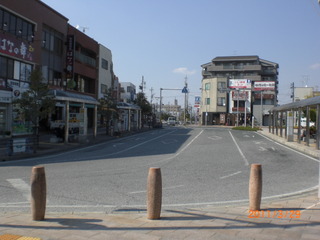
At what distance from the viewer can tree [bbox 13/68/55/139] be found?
1997 cm

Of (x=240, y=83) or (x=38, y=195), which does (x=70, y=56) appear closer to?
(x=38, y=195)

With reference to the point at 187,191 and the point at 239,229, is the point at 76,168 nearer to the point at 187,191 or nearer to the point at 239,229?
the point at 187,191

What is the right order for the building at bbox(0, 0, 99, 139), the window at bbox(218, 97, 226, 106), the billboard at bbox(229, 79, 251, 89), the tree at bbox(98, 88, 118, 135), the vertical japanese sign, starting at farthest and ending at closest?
the window at bbox(218, 97, 226, 106)
the billboard at bbox(229, 79, 251, 89)
the vertical japanese sign
the tree at bbox(98, 88, 118, 135)
the building at bbox(0, 0, 99, 139)

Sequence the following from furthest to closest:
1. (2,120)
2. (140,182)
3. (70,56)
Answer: (70,56) < (2,120) < (140,182)

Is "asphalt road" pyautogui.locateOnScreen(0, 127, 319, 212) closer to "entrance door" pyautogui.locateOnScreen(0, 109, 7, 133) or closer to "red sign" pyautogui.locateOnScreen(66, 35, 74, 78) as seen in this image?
"entrance door" pyautogui.locateOnScreen(0, 109, 7, 133)

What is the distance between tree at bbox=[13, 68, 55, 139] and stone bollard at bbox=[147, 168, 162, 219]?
15591 mm

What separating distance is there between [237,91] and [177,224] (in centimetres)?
7252

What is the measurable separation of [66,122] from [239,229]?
807 inches

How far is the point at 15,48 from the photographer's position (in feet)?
88.3

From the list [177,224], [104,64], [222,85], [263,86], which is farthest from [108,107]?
[222,85]

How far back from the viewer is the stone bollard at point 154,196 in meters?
6.11
